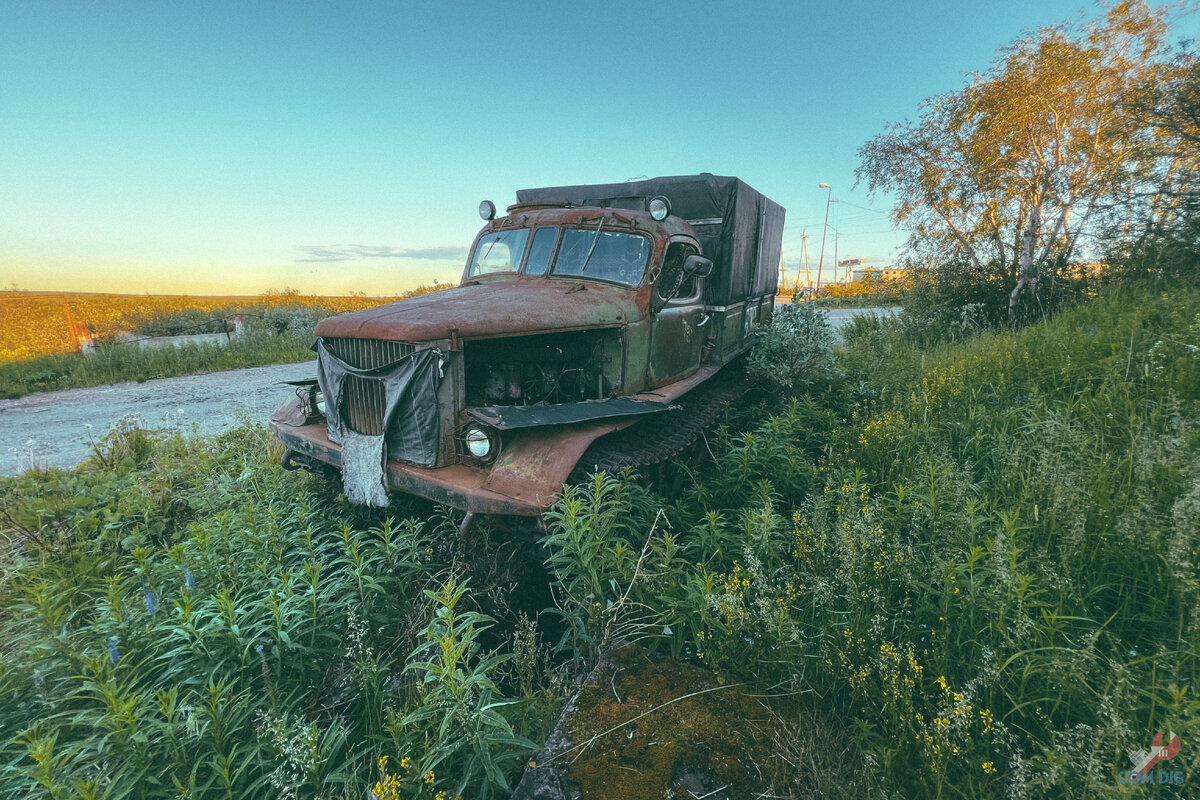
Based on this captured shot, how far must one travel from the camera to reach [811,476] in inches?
183

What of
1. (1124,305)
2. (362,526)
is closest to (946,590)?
(362,526)

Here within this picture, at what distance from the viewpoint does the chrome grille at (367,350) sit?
3809 mm

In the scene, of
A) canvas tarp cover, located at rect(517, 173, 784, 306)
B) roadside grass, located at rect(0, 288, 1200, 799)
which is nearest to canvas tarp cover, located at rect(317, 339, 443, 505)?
roadside grass, located at rect(0, 288, 1200, 799)

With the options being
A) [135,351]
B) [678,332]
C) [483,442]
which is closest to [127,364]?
[135,351]

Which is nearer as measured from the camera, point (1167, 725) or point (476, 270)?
point (1167, 725)

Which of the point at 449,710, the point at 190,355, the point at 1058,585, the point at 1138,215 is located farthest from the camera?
the point at 190,355

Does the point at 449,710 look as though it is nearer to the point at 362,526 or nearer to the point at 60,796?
the point at 60,796

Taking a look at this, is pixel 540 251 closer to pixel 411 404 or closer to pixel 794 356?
pixel 411 404

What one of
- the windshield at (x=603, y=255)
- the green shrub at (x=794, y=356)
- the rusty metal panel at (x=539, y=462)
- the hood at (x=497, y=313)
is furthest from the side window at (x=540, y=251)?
the green shrub at (x=794, y=356)

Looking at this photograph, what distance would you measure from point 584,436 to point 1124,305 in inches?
315

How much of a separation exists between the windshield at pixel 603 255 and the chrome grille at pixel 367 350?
1.99m

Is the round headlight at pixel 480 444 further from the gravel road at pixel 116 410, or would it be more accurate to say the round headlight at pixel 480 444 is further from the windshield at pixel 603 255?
the gravel road at pixel 116 410

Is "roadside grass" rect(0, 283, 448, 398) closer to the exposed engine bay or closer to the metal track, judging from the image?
the metal track

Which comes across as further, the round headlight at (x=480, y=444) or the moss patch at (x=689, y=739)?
the round headlight at (x=480, y=444)
